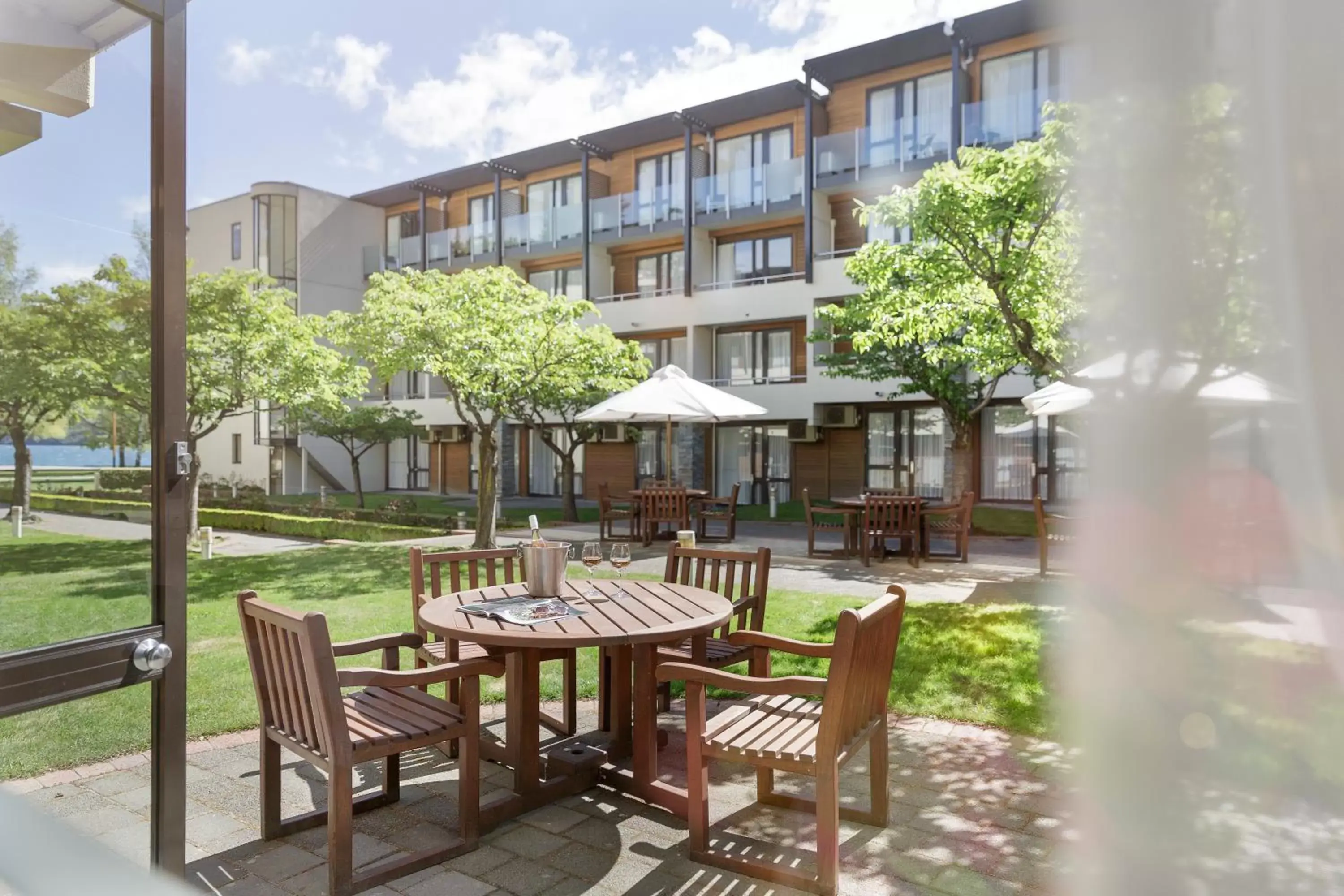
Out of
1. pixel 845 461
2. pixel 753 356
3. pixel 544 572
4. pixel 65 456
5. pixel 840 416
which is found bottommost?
pixel 544 572

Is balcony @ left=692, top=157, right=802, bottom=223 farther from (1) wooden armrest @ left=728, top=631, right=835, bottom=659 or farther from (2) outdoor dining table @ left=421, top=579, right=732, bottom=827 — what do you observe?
(1) wooden armrest @ left=728, top=631, right=835, bottom=659

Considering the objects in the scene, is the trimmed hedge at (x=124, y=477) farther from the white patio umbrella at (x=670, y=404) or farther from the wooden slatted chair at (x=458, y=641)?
the white patio umbrella at (x=670, y=404)

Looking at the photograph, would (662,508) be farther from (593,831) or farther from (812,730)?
(812,730)

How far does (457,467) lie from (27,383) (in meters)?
25.1

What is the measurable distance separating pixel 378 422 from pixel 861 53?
1415 centimetres

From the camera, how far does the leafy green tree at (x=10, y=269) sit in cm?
245

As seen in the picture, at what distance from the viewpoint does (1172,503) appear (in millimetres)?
606

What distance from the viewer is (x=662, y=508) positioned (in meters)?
12.2

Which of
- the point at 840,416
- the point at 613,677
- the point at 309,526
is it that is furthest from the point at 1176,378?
the point at 840,416

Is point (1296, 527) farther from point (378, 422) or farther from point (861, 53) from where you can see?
point (378, 422)

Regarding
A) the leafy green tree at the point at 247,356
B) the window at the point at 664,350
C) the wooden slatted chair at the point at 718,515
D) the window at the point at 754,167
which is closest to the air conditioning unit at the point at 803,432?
the window at the point at 664,350

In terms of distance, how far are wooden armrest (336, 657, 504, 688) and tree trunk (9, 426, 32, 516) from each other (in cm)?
108

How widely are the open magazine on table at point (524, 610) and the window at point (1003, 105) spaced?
14.6 meters

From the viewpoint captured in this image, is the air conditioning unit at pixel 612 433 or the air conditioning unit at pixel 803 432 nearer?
the air conditioning unit at pixel 803 432
